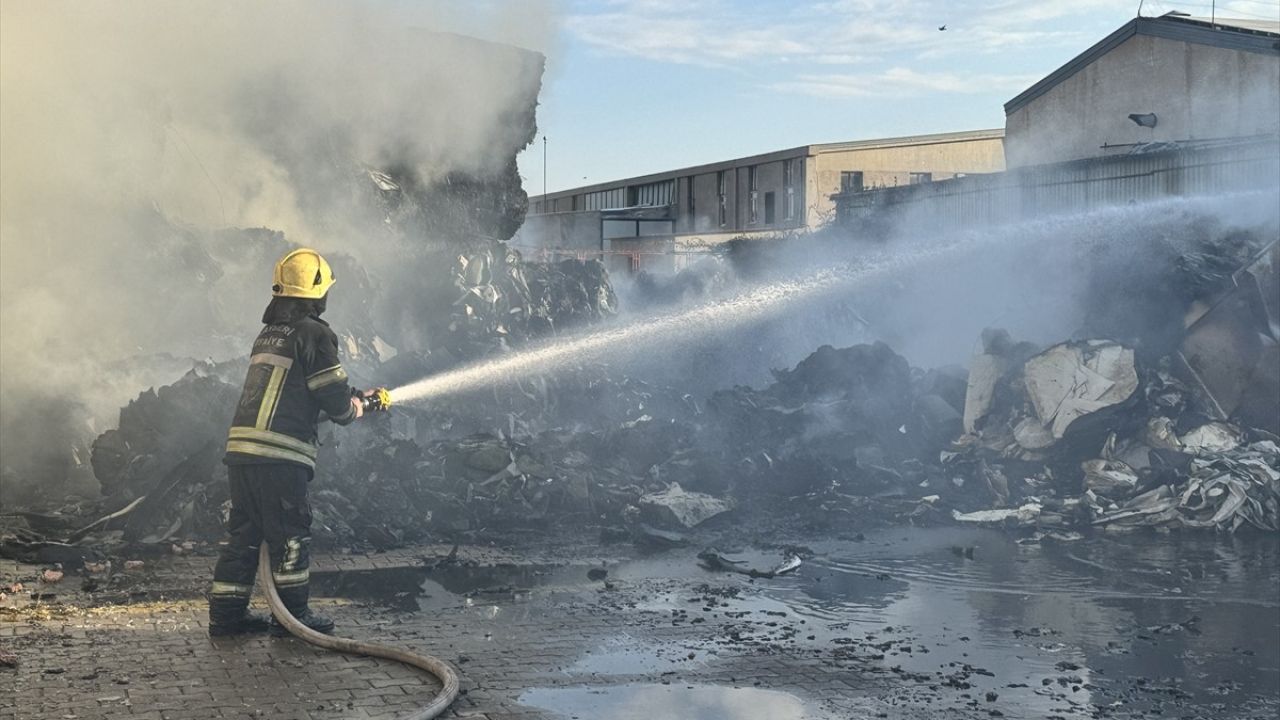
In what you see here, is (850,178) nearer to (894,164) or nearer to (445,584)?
(894,164)

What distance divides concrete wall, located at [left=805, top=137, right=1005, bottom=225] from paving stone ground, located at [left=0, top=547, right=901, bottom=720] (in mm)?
32965

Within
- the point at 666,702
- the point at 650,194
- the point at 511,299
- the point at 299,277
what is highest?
the point at 650,194

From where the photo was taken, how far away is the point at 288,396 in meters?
6.46

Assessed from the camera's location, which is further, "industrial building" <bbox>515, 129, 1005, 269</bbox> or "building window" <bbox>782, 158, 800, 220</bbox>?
"building window" <bbox>782, 158, 800, 220</bbox>

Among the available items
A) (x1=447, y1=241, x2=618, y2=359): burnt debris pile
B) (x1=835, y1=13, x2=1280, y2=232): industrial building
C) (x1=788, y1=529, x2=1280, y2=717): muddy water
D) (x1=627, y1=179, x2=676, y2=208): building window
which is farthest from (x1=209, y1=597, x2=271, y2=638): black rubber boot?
(x1=627, y1=179, x2=676, y2=208): building window

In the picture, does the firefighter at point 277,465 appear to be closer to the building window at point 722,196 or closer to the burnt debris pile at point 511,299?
the burnt debris pile at point 511,299

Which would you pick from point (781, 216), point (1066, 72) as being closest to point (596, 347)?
point (1066, 72)

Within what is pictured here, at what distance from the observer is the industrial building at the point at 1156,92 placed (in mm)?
22234

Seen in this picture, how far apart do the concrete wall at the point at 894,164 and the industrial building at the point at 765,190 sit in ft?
0.11

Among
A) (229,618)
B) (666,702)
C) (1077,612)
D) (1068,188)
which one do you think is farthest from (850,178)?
(666,702)

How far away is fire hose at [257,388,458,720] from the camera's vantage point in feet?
16.6

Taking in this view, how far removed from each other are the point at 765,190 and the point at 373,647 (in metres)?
38.5

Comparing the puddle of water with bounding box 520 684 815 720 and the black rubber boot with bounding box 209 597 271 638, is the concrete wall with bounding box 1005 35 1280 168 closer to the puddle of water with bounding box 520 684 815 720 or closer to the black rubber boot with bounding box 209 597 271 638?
the puddle of water with bounding box 520 684 815 720

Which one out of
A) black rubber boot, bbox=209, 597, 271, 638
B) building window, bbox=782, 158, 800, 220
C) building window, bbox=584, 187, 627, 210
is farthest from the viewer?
building window, bbox=584, 187, 627, 210
